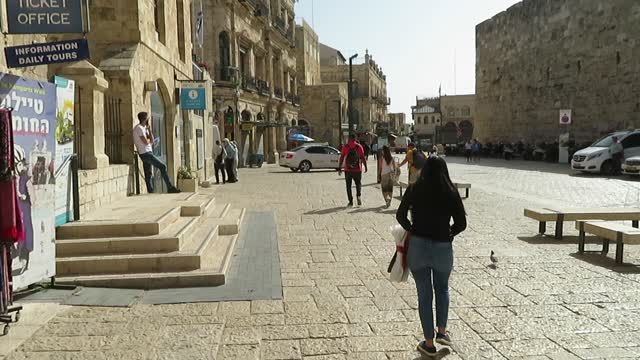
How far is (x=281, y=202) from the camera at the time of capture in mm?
12898

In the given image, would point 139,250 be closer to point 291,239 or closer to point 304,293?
point 304,293

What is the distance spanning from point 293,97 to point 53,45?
1409 inches

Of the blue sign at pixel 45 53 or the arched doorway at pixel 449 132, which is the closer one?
the blue sign at pixel 45 53

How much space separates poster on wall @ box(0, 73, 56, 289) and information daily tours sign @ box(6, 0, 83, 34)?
877mm

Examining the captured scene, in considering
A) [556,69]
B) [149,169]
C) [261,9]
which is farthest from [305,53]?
[149,169]

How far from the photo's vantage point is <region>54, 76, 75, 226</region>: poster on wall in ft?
19.0

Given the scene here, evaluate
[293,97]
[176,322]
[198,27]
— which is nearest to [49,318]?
[176,322]

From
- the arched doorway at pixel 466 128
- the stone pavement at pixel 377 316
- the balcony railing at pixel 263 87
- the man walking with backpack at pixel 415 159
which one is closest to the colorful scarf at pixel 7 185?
the stone pavement at pixel 377 316

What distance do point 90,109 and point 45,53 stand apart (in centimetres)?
282

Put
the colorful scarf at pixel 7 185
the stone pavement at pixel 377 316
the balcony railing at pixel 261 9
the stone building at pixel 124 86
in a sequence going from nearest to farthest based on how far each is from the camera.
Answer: the stone pavement at pixel 377 316
the colorful scarf at pixel 7 185
the stone building at pixel 124 86
the balcony railing at pixel 261 9

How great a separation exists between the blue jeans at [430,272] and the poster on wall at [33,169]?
3381mm

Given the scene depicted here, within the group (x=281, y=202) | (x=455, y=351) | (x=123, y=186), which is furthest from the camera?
(x=281, y=202)

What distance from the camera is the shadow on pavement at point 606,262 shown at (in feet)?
19.9

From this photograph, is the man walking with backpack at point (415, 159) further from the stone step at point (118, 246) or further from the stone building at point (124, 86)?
the stone building at point (124, 86)
